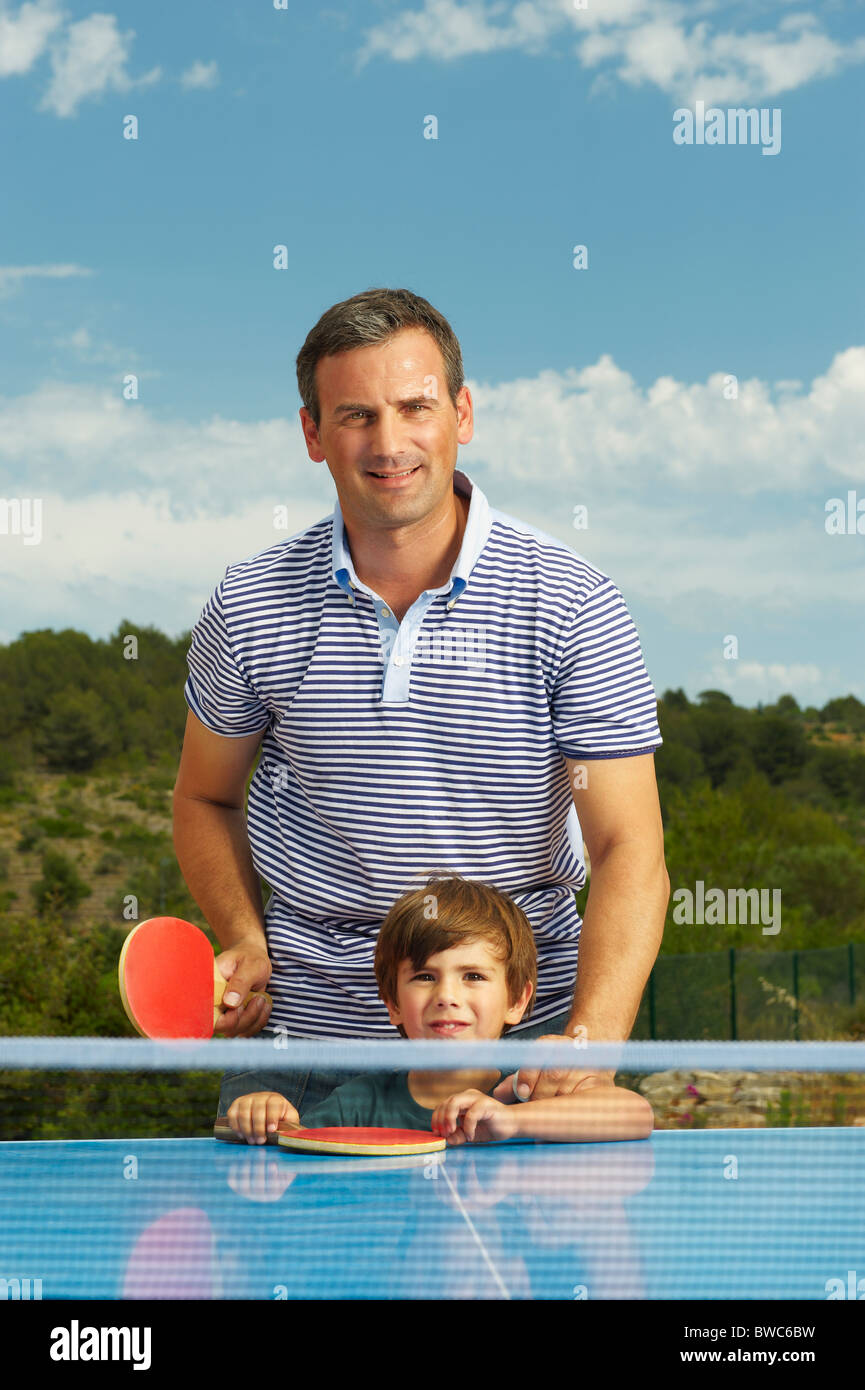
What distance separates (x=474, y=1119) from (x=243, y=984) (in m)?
1.20

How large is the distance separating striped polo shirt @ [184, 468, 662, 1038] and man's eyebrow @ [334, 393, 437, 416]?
300 millimetres

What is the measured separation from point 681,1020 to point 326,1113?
42.4 feet

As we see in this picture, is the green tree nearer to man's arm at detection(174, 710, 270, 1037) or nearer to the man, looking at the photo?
man's arm at detection(174, 710, 270, 1037)

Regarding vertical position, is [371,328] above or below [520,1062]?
above

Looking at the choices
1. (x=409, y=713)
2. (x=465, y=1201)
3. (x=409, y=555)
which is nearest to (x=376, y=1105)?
(x=465, y=1201)

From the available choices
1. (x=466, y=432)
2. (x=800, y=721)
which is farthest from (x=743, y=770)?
(x=466, y=432)

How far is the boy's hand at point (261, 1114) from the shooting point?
2.42 meters

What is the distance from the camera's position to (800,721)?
2614cm

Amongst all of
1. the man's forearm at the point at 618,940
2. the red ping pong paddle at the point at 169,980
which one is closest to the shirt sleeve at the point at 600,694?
the man's forearm at the point at 618,940

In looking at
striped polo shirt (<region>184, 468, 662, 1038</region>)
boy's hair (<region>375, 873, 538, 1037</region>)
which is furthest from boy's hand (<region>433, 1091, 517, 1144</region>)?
striped polo shirt (<region>184, 468, 662, 1038</region>)

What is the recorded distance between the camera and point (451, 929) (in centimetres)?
282

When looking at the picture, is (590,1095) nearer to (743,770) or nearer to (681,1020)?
(681,1020)

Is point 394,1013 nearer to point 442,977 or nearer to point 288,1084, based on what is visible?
point 442,977

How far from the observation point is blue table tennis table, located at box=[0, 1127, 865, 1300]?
1577mm
